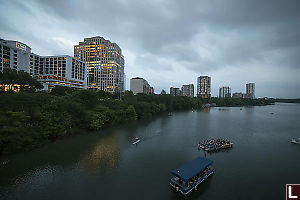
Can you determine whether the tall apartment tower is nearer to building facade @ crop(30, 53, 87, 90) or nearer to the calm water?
building facade @ crop(30, 53, 87, 90)

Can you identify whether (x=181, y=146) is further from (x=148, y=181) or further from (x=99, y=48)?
(x=99, y=48)

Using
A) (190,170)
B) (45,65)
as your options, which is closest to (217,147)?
(190,170)

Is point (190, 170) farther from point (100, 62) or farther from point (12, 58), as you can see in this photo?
point (100, 62)

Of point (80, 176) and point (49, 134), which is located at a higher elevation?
point (49, 134)

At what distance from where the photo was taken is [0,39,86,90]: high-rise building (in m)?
97.2

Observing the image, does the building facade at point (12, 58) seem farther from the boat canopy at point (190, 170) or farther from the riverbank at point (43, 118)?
the boat canopy at point (190, 170)

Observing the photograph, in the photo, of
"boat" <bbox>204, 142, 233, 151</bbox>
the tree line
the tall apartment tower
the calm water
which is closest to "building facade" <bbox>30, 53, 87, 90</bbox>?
the tall apartment tower

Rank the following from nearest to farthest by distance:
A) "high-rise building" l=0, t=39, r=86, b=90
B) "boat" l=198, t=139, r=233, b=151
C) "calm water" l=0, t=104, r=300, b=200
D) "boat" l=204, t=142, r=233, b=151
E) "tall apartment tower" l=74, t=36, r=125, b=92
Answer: "calm water" l=0, t=104, r=300, b=200, "boat" l=204, t=142, r=233, b=151, "boat" l=198, t=139, r=233, b=151, "high-rise building" l=0, t=39, r=86, b=90, "tall apartment tower" l=74, t=36, r=125, b=92

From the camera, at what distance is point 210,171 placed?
2056 centimetres

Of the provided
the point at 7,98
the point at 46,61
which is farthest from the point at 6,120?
the point at 46,61

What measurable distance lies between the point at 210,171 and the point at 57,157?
88.4 ft

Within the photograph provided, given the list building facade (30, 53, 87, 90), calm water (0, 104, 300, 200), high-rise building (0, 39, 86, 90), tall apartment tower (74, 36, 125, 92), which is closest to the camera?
calm water (0, 104, 300, 200)

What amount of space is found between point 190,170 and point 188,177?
5.58 feet

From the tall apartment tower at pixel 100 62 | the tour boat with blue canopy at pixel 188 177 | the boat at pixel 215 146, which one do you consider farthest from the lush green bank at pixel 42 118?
the tall apartment tower at pixel 100 62
